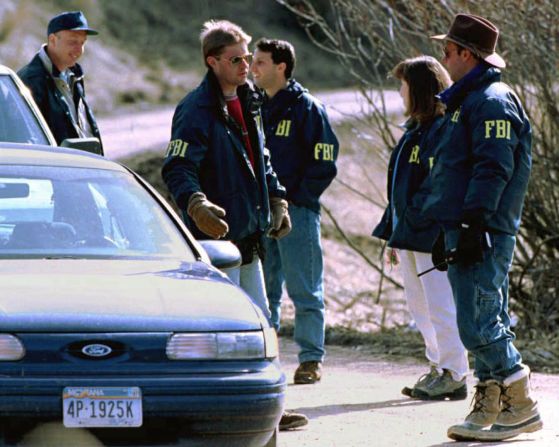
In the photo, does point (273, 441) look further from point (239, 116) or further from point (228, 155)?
point (239, 116)

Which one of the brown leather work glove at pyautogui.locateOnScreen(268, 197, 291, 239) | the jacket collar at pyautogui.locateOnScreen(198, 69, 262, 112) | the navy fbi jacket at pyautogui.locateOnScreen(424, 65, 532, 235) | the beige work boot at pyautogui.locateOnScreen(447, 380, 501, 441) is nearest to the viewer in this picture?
the navy fbi jacket at pyautogui.locateOnScreen(424, 65, 532, 235)

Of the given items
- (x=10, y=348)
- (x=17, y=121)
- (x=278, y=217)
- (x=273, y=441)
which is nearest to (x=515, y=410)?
(x=278, y=217)

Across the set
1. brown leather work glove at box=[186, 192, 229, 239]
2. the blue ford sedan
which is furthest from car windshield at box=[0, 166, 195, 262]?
brown leather work glove at box=[186, 192, 229, 239]

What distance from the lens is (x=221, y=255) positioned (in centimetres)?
631

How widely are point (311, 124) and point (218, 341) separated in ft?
12.3

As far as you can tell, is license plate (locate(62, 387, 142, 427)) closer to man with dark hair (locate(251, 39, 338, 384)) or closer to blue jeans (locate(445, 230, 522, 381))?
blue jeans (locate(445, 230, 522, 381))

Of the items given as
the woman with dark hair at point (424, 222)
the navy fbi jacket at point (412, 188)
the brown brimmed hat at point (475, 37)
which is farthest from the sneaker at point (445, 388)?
the brown brimmed hat at point (475, 37)

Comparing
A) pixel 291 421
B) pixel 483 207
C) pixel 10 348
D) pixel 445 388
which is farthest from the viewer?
pixel 445 388

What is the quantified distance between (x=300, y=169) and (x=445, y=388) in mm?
1703

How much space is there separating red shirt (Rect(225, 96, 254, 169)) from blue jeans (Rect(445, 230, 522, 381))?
1.17 m

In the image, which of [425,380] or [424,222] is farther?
[425,380]

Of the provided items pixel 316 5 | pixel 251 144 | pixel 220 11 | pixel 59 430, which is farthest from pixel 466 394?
pixel 220 11

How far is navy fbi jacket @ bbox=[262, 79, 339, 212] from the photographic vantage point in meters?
8.91

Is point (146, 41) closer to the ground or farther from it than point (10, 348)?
closer to the ground
